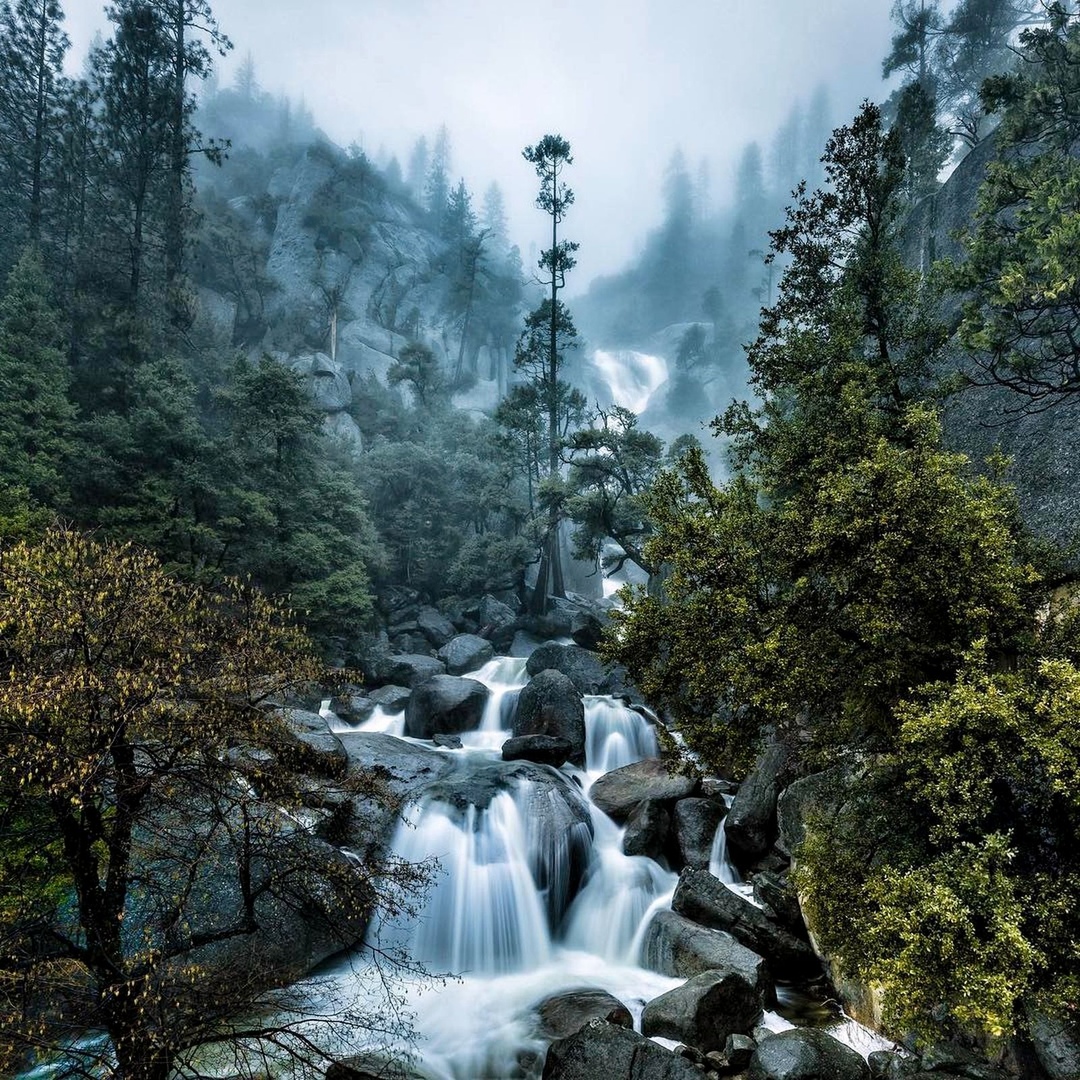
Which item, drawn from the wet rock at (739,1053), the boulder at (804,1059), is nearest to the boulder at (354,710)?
the wet rock at (739,1053)

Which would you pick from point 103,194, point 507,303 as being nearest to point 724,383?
point 507,303

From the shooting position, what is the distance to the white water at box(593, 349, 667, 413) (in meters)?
118

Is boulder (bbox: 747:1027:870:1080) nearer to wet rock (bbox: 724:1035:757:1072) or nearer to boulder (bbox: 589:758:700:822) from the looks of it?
wet rock (bbox: 724:1035:757:1072)

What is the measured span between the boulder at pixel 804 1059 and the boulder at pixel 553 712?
13.4 meters

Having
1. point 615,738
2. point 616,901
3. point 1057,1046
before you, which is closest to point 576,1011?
point 616,901

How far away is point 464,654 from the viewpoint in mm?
33188

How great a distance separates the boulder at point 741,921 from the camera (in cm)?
1320

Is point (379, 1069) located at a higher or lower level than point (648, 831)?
lower

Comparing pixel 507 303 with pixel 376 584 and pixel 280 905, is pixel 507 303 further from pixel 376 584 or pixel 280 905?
pixel 280 905

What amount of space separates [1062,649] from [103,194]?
4862cm

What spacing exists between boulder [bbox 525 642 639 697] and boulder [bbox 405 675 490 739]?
13.1 feet

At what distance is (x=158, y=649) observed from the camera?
8352mm

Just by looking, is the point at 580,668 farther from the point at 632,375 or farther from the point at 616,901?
the point at 632,375

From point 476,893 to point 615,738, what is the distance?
9.84 meters
